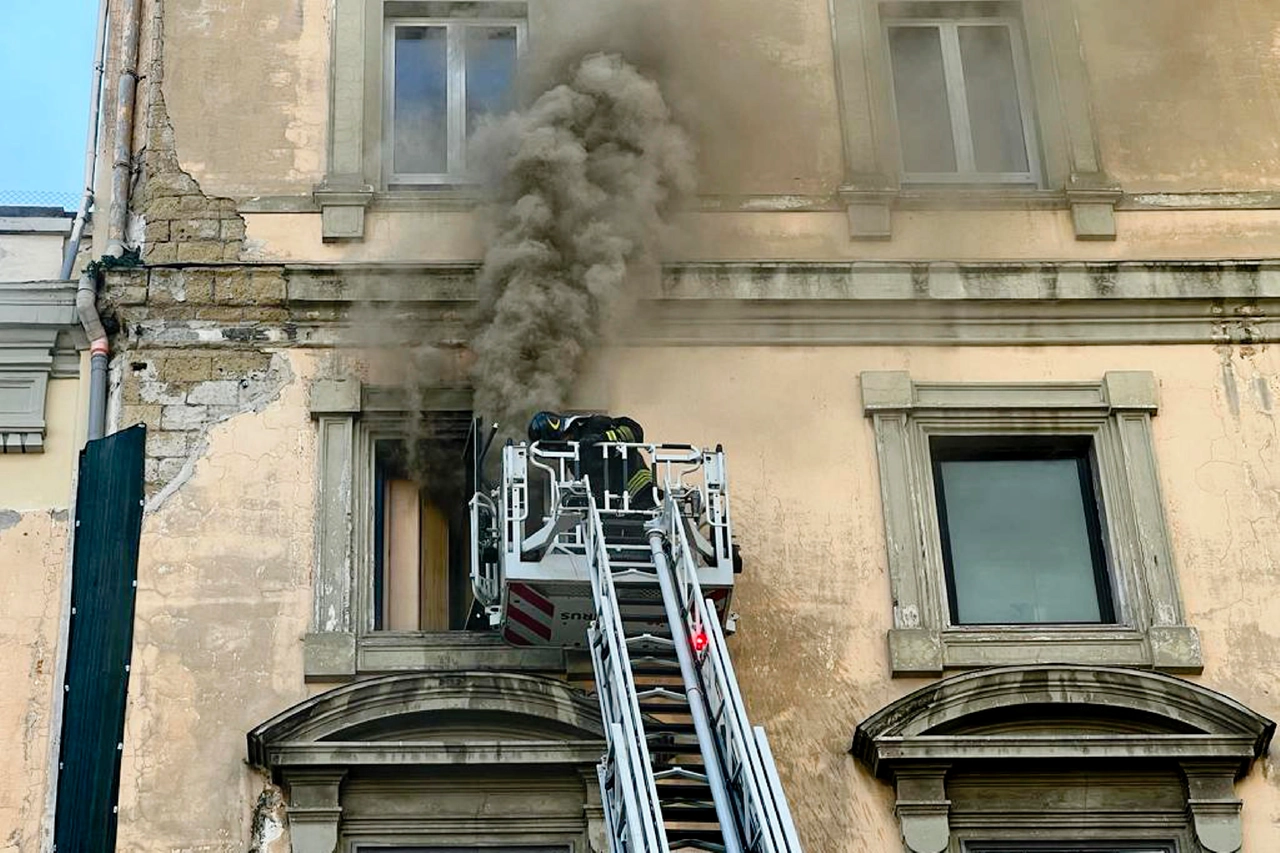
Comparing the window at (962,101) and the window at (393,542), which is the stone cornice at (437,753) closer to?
the window at (393,542)

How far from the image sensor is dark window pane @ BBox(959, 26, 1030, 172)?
1497 cm

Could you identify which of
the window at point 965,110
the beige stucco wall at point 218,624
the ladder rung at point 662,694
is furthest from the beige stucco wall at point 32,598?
the window at point 965,110

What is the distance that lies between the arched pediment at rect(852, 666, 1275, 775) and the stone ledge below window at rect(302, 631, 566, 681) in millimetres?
1970

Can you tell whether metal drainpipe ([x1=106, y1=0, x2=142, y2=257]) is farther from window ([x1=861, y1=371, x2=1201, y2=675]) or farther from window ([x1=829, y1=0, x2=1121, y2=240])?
window ([x1=861, y1=371, x2=1201, y2=675])

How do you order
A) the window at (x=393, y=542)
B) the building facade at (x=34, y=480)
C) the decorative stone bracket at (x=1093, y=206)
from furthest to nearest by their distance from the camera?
the decorative stone bracket at (x=1093, y=206) < the window at (x=393, y=542) < the building facade at (x=34, y=480)

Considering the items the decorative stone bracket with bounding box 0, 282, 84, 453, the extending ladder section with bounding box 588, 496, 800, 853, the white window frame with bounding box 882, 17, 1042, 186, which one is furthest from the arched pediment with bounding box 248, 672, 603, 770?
the white window frame with bounding box 882, 17, 1042, 186

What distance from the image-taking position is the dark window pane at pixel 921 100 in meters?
14.9

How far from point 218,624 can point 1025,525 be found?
4994mm

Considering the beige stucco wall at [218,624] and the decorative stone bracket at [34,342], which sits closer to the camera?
the beige stucco wall at [218,624]

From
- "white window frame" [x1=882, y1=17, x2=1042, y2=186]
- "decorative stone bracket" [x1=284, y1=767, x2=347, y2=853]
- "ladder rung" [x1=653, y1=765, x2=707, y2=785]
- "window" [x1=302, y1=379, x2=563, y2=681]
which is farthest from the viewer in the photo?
"white window frame" [x1=882, y1=17, x2=1042, y2=186]

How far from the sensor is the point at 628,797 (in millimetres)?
9891

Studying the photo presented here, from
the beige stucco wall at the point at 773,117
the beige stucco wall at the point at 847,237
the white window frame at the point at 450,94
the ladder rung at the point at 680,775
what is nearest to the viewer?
the ladder rung at the point at 680,775

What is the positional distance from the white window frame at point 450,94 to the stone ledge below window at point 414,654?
3.29m

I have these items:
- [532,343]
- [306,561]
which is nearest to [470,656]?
[306,561]
